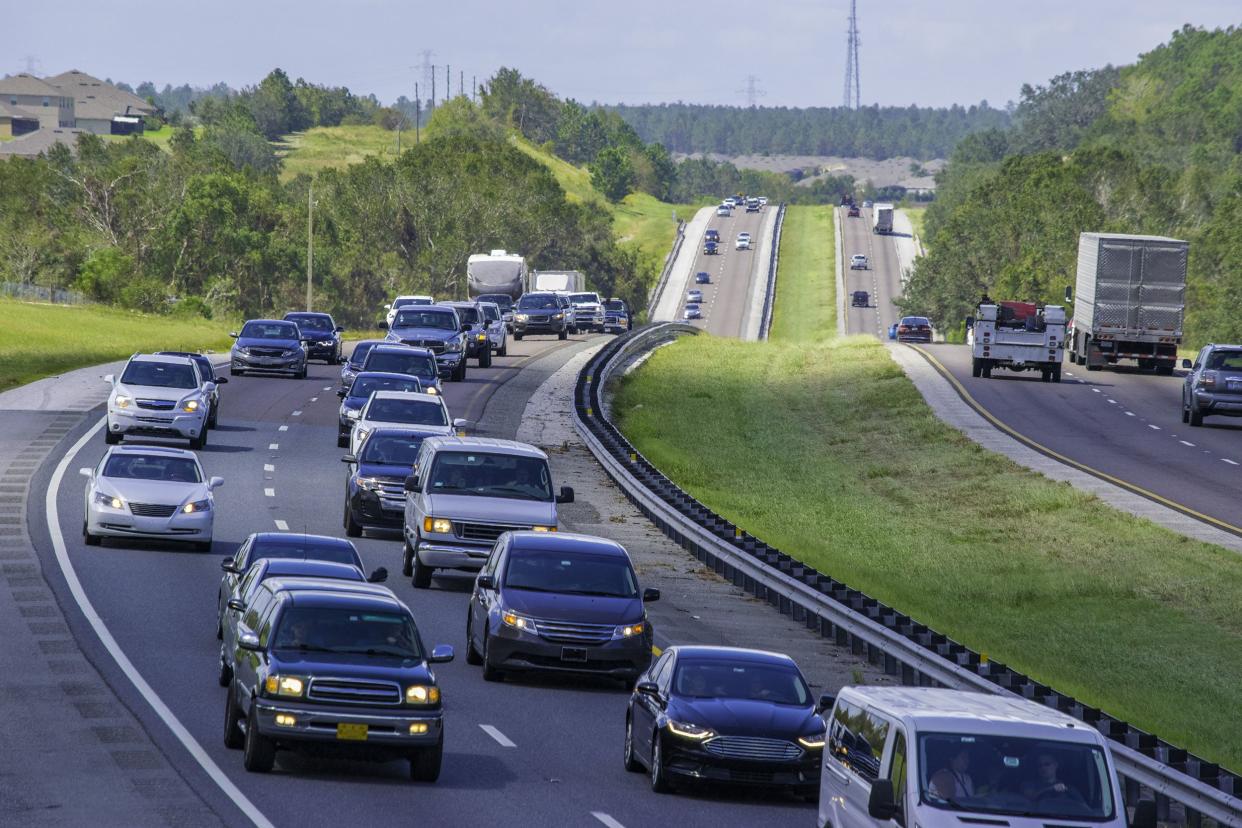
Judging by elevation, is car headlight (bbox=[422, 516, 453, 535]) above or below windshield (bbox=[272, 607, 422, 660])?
below

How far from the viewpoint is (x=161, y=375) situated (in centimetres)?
4209

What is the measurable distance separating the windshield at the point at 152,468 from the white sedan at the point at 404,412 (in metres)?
5.33

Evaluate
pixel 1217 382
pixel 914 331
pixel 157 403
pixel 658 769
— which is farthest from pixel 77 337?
pixel 658 769

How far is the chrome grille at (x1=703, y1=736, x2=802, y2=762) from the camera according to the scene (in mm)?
16828

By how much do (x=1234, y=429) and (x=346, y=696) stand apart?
144 ft

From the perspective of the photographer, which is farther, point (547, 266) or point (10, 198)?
point (547, 266)

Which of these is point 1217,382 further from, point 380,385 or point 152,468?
point 152,468

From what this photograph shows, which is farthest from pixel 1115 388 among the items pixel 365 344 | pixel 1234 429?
pixel 365 344

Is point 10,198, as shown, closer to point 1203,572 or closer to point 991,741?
point 1203,572

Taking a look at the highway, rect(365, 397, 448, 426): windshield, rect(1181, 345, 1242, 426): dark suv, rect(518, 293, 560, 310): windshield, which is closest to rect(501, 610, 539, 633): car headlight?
the highway

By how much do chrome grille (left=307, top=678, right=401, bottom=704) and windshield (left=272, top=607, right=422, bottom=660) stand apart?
0.54 meters

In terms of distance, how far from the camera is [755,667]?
1772cm

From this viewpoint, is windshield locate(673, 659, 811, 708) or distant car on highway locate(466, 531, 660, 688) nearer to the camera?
windshield locate(673, 659, 811, 708)

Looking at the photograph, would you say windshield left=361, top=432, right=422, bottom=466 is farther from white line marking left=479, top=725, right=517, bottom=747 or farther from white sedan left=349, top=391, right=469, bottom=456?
white line marking left=479, top=725, right=517, bottom=747
